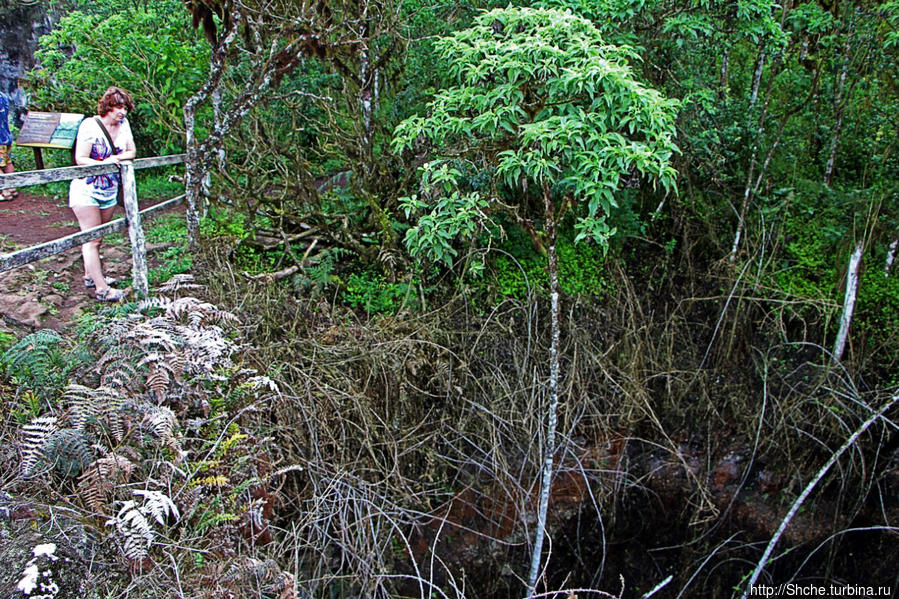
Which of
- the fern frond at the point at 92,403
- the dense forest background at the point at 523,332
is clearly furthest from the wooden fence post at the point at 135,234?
the fern frond at the point at 92,403

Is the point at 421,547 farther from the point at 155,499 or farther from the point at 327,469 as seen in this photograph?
the point at 155,499

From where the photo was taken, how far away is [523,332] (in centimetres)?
524

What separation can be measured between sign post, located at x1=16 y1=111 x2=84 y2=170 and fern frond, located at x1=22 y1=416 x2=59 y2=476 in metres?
5.27

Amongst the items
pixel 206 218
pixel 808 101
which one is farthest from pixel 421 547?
pixel 808 101

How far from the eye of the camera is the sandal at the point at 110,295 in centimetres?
447

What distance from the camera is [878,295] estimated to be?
5.24 meters

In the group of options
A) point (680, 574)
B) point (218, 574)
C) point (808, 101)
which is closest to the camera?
point (218, 574)

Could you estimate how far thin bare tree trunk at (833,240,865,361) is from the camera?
494 centimetres

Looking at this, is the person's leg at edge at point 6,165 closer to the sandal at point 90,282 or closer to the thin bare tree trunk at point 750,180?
the sandal at point 90,282

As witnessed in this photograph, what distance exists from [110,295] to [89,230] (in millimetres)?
681

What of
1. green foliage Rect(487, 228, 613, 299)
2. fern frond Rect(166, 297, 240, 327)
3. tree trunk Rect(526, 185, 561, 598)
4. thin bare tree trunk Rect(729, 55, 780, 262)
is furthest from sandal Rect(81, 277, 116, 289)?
thin bare tree trunk Rect(729, 55, 780, 262)

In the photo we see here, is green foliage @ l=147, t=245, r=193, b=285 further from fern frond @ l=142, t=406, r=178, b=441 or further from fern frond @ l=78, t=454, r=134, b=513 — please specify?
fern frond @ l=78, t=454, r=134, b=513

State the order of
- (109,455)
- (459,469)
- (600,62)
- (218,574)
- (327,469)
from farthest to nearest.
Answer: (459,469), (327,469), (600,62), (109,455), (218,574)

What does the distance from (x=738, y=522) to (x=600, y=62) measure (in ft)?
13.7
